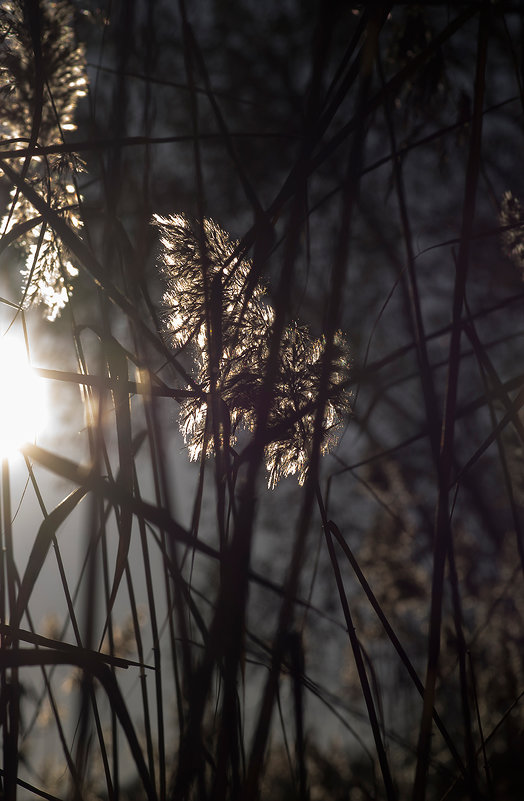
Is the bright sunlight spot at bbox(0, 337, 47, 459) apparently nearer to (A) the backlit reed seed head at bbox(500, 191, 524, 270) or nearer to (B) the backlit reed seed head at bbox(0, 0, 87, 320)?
(B) the backlit reed seed head at bbox(0, 0, 87, 320)

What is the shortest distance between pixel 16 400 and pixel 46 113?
584 mm

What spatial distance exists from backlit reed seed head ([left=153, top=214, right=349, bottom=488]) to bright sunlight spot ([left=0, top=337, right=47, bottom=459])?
169mm

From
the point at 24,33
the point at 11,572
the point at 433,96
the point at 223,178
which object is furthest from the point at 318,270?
the point at 11,572

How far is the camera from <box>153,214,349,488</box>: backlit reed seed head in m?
0.71

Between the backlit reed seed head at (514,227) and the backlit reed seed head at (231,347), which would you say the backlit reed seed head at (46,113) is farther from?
the backlit reed seed head at (514,227)

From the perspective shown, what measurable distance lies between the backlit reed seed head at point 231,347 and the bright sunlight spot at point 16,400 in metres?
0.17

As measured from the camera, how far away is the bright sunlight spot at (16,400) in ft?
1.99

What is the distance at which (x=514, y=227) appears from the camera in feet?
2.81

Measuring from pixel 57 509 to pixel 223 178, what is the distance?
13.1 ft

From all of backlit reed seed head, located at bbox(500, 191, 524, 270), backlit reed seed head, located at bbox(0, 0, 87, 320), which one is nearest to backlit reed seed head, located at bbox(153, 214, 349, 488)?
backlit reed seed head, located at bbox(0, 0, 87, 320)

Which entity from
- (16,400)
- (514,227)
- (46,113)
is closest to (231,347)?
(16,400)

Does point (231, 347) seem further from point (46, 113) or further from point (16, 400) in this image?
point (46, 113)

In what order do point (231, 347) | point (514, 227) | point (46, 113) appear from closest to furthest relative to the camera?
point (231, 347), point (514, 227), point (46, 113)

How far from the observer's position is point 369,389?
3793mm
